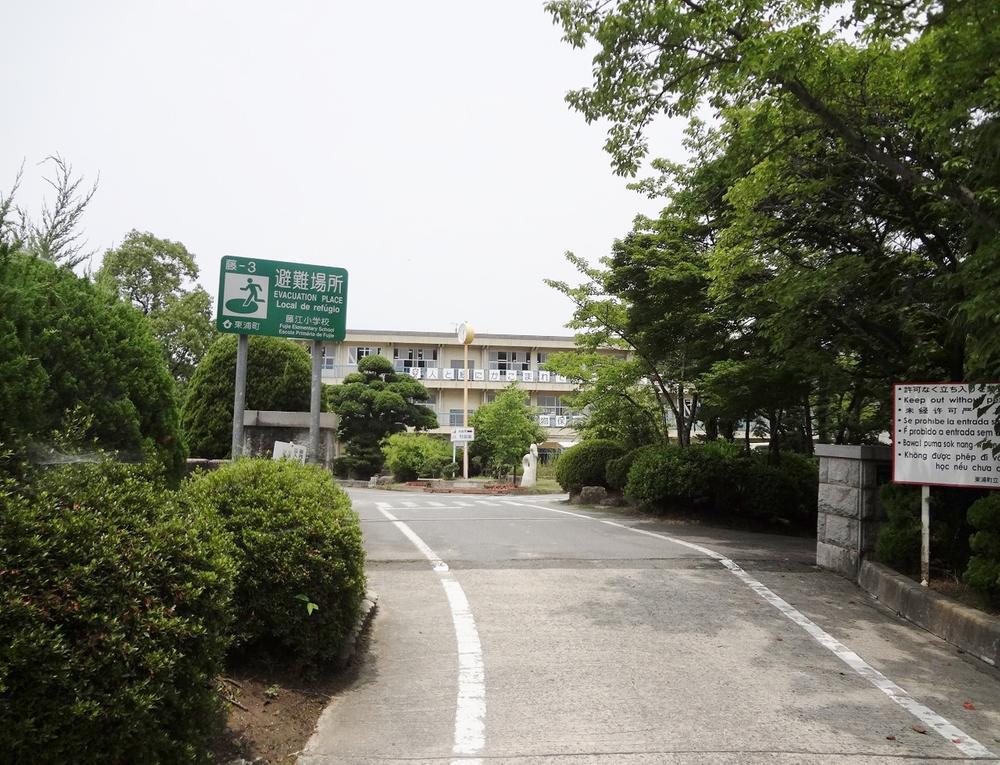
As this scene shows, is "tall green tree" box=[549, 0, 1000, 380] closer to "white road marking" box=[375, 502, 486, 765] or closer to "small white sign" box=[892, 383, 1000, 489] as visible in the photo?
"small white sign" box=[892, 383, 1000, 489]

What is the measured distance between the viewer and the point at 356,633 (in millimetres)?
6055

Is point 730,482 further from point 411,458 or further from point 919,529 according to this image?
point 411,458

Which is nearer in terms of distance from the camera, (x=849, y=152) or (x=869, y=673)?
(x=869, y=673)

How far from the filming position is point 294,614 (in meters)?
5.12

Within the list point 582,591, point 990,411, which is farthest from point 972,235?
point 582,591

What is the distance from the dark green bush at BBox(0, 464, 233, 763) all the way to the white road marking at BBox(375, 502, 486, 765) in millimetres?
1467

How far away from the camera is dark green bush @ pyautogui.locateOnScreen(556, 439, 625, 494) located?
2209 cm

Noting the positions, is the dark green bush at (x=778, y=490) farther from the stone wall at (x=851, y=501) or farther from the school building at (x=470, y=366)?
the school building at (x=470, y=366)

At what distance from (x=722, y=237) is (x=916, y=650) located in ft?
19.7

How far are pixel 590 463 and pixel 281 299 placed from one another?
47.9ft

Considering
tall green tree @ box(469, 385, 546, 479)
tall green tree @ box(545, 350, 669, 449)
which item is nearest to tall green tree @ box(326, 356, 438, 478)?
tall green tree @ box(469, 385, 546, 479)

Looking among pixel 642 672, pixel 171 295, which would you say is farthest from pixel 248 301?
pixel 171 295

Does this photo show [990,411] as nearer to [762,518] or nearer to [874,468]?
[874,468]

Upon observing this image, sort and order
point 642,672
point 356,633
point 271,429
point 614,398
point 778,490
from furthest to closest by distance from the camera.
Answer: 1. point 614,398
2. point 778,490
3. point 271,429
4. point 356,633
5. point 642,672
